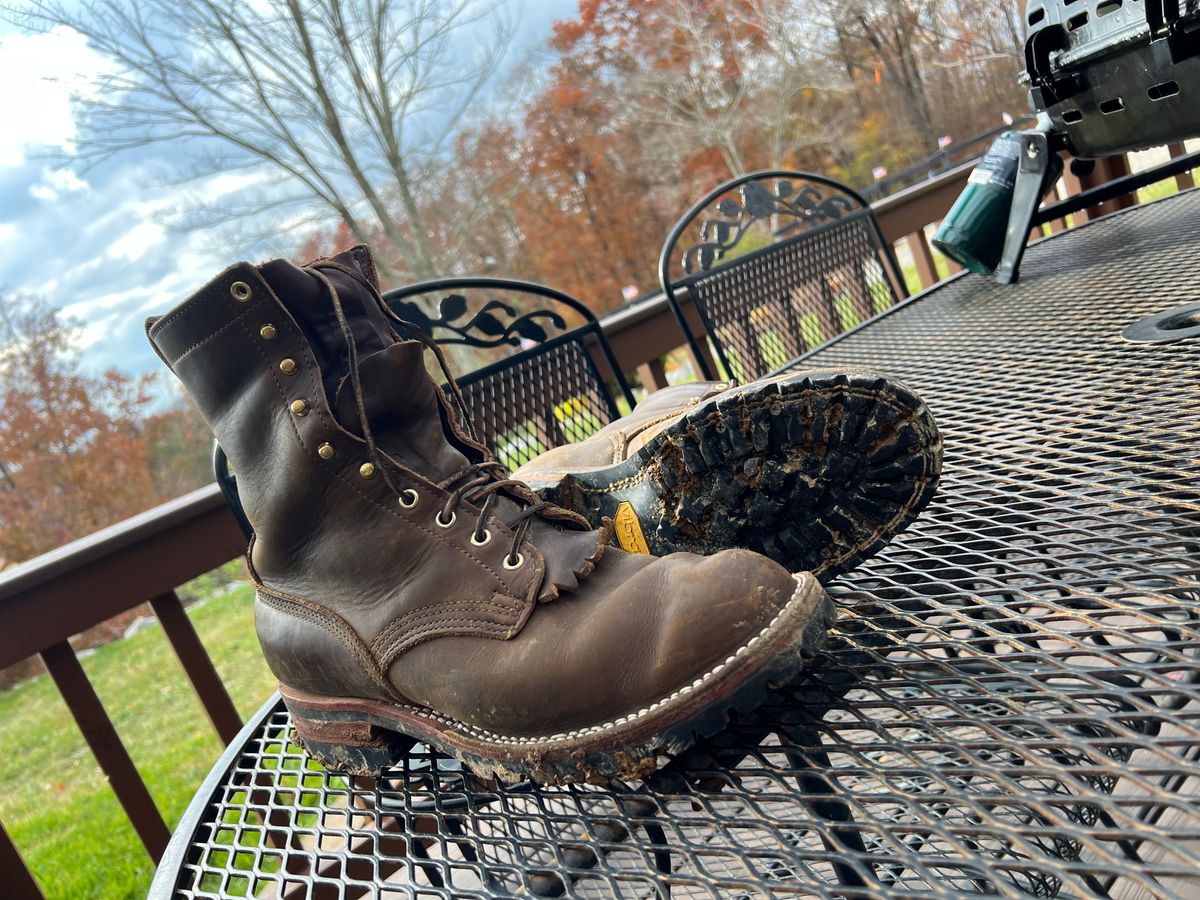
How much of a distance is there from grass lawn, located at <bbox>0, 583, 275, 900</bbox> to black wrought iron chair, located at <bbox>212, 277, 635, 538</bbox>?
1957 mm

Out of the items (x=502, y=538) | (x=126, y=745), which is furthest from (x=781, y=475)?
(x=126, y=745)

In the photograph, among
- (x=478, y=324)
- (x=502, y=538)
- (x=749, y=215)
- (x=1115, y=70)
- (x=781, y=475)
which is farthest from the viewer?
(x=749, y=215)

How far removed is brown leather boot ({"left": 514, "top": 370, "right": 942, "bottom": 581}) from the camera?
702 mm

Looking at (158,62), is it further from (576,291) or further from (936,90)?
(936,90)

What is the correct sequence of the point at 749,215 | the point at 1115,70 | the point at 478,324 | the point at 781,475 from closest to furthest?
the point at 781,475 → the point at 1115,70 → the point at 478,324 → the point at 749,215

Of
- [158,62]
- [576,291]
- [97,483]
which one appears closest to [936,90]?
[576,291]

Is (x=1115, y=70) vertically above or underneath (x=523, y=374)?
above

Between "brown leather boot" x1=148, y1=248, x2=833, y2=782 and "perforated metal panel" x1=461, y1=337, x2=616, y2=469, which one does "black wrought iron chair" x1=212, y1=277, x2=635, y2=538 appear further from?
"brown leather boot" x1=148, y1=248, x2=833, y2=782

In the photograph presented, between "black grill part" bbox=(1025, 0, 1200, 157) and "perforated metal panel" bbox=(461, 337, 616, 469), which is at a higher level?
"black grill part" bbox=(1025, 0, 1200, 157)

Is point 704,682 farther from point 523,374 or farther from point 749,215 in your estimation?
point 749,215

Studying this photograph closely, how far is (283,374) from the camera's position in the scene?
0.65 m

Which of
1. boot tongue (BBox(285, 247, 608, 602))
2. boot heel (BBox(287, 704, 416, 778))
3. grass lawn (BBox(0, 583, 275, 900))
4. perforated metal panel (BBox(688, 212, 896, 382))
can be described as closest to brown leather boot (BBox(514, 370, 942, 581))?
boot tongue (BBox(285, 247, 608, 602))

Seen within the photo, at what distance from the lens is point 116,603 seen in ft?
4.65

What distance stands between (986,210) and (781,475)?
971 mm
